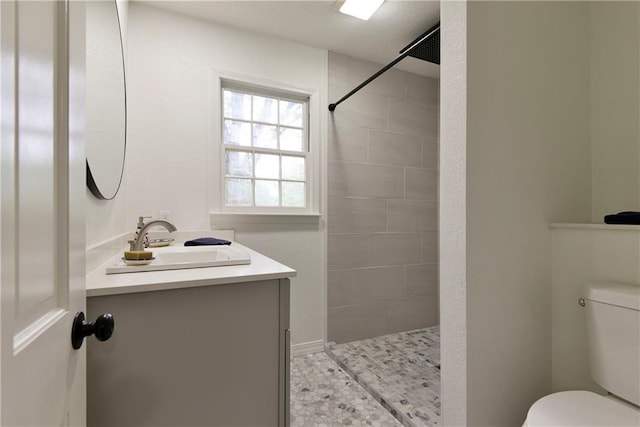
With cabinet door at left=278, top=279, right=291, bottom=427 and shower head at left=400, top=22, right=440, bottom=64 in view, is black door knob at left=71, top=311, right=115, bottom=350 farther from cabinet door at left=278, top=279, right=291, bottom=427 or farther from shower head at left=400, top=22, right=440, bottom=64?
shower head at left=400, top=22, right=440, bottom=64

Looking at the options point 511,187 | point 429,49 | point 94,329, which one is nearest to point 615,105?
point 511,187

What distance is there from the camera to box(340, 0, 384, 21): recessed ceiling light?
186 centimetres

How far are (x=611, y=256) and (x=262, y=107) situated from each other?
2.28 m

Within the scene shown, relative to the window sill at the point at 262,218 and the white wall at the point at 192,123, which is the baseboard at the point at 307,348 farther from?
the window sill at the point at 262,218

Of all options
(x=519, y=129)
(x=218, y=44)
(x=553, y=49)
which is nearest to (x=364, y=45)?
(x=218, y=44)

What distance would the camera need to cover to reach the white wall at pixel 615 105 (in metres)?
1.37

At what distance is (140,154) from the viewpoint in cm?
192

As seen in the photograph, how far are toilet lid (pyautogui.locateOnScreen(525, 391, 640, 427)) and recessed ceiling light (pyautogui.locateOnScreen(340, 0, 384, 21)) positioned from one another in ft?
7.27

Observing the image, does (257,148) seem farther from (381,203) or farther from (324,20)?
(381,203)

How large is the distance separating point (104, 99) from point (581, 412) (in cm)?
214

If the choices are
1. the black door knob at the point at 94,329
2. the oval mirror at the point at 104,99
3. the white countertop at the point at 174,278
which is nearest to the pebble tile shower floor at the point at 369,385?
the white countertop at the point at 174,278

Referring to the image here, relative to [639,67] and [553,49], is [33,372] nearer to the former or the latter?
[553,49]

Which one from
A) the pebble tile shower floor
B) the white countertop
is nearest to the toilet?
the pebble tile shower floor

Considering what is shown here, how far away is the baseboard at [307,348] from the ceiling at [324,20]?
8.00 ft
